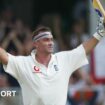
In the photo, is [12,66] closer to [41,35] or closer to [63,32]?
[41,35]

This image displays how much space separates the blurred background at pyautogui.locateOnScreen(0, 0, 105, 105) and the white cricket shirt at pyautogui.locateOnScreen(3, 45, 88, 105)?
60.2 inches

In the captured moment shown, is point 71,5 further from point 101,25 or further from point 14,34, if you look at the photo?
point 101,25

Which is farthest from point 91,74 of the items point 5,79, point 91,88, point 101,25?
point 101,25

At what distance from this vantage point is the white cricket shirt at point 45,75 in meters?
11.3

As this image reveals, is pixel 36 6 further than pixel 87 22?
Yes

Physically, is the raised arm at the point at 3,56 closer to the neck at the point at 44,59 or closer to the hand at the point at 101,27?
the neck at the point at 44,59

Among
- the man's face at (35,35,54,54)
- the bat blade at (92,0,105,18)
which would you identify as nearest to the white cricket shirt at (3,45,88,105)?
the man's face at (35,35,54,54)

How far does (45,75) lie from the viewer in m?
11.3

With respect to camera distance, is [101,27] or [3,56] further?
[101,27]

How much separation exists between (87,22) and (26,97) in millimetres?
7020

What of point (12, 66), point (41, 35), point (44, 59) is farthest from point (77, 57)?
point (12, 66)

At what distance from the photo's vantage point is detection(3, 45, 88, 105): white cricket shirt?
37.0 feet

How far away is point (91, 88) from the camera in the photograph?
1605 cm

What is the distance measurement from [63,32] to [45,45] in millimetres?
6869
